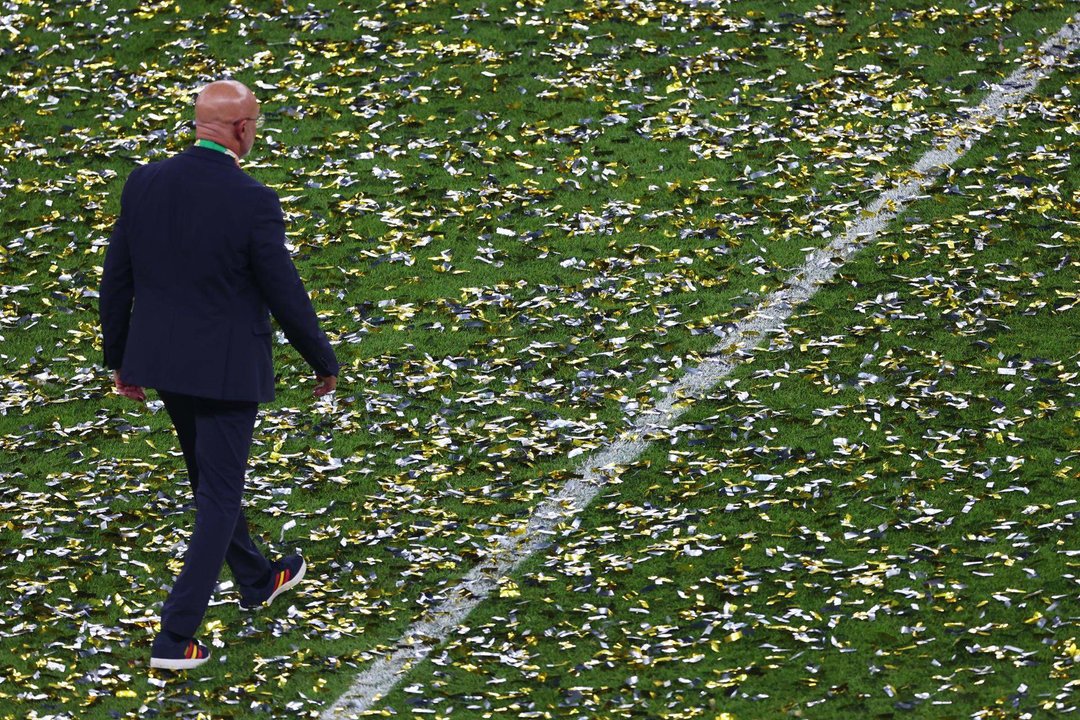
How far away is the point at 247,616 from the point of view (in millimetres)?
7613

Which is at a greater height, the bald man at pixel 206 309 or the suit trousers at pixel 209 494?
the bald man at pixel 206 309

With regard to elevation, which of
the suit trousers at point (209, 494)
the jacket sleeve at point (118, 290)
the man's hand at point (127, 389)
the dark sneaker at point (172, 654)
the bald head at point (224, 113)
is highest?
the bald head at point (224, 113)

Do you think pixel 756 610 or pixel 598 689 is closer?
pixel 598 689

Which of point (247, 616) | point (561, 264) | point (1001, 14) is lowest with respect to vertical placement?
point (247, 616)

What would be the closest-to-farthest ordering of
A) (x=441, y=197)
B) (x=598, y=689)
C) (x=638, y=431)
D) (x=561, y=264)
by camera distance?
(x=598, y=689), (x=638, y=431), (x=561, y=264), (x=441, y=197)

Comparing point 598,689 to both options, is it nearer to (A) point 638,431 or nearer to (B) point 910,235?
(A) point 638,431

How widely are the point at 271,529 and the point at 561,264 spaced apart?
11.9ft

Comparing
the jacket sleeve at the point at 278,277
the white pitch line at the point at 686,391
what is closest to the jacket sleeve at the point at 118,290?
the jacket sleeve at the point at 278,277

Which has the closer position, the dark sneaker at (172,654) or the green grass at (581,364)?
the dark sneaker at (172,654)

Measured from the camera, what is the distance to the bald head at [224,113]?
693cm

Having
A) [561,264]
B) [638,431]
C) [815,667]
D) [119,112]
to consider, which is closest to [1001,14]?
[561,264]

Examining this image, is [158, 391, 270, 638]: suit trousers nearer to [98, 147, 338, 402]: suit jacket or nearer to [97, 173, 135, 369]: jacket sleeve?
[98, 147, 338, 402]: suit jacket

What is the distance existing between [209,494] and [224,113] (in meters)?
1.79

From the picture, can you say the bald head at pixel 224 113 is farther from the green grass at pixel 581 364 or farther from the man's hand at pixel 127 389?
the green grass at pixel 581 364
